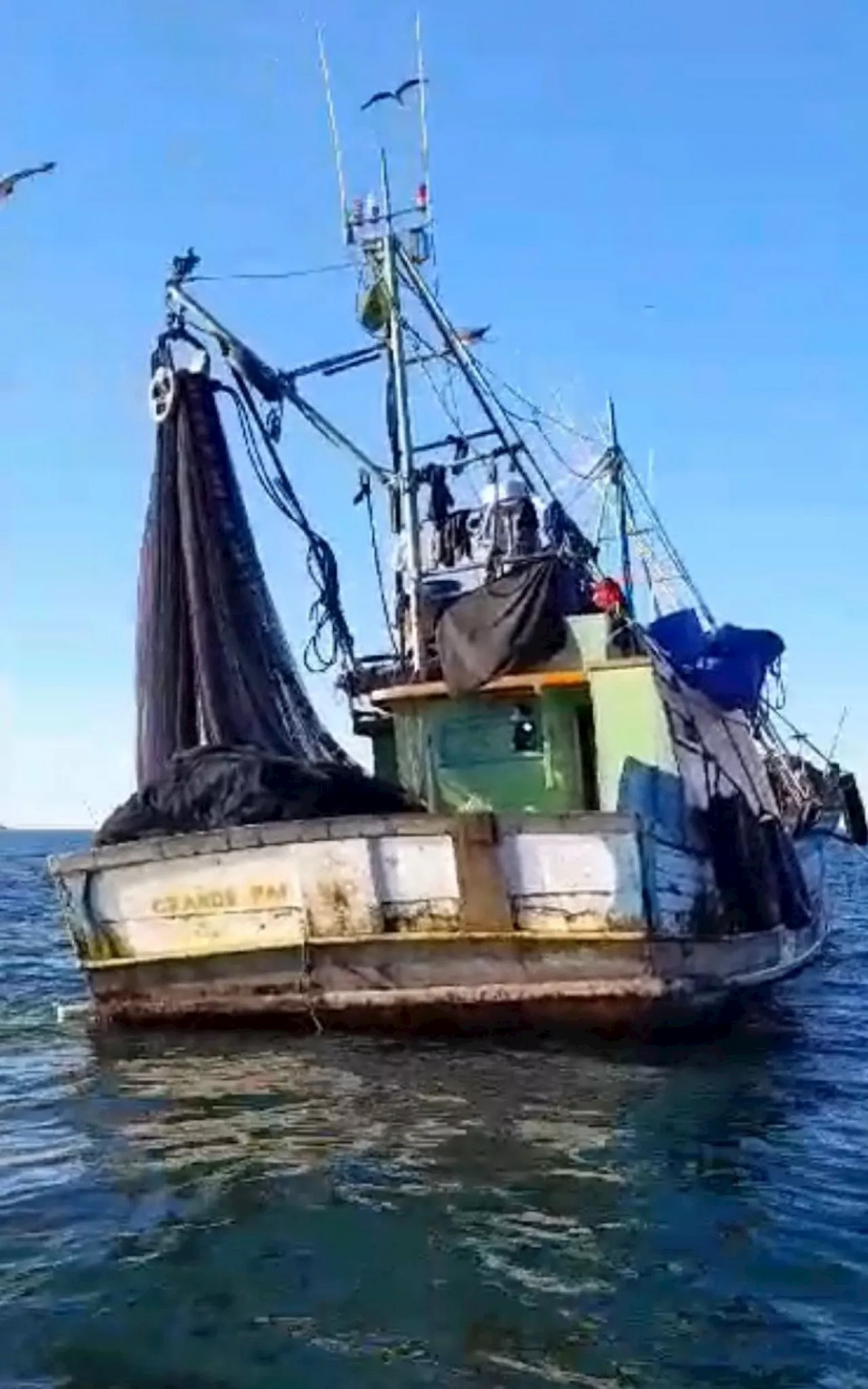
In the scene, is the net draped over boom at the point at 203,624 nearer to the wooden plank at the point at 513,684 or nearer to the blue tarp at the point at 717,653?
the wooden plank at the point at 513,684

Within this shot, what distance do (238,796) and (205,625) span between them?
2330 mm

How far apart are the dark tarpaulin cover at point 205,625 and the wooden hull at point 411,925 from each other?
1.49 m

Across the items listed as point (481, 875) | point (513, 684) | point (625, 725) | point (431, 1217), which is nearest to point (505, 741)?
point (513, 684)

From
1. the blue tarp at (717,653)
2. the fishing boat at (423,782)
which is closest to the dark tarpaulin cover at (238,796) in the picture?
the fishing boat at (423,782)

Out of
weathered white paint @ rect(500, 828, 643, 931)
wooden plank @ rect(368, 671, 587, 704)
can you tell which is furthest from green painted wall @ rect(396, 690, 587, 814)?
weathered white paint @ rect(500, 828, 643, 931)

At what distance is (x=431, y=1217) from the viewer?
6422 mm

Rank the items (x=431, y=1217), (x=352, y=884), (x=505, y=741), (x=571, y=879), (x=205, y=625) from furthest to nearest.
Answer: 1. (x=505, y=741)
2. (x=205, y=625)
3. (x=352, y=884)
4. (x=571, y=879)
5. (x=431, y=1217)

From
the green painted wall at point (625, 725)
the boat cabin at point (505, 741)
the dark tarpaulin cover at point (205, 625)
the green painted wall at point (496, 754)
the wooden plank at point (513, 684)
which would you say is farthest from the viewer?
the green painted wall at point (496, 754)

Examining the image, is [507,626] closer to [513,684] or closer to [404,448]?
[513,684]

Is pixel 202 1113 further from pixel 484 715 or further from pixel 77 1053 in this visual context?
pixel 484 715

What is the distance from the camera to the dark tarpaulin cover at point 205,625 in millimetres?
13227

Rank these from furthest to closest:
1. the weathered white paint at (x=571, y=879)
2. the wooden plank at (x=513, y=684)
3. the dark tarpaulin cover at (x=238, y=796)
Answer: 1. the wooden plank at (x=513, y=684)
2. the dark tarpaulin cover at (x=238, y=796)
3. the weathered white paint at (x=571, y=879)

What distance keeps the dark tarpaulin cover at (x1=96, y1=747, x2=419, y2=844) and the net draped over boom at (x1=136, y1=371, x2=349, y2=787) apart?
3.07 feet

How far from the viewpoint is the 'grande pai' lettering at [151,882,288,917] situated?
36.8ft
